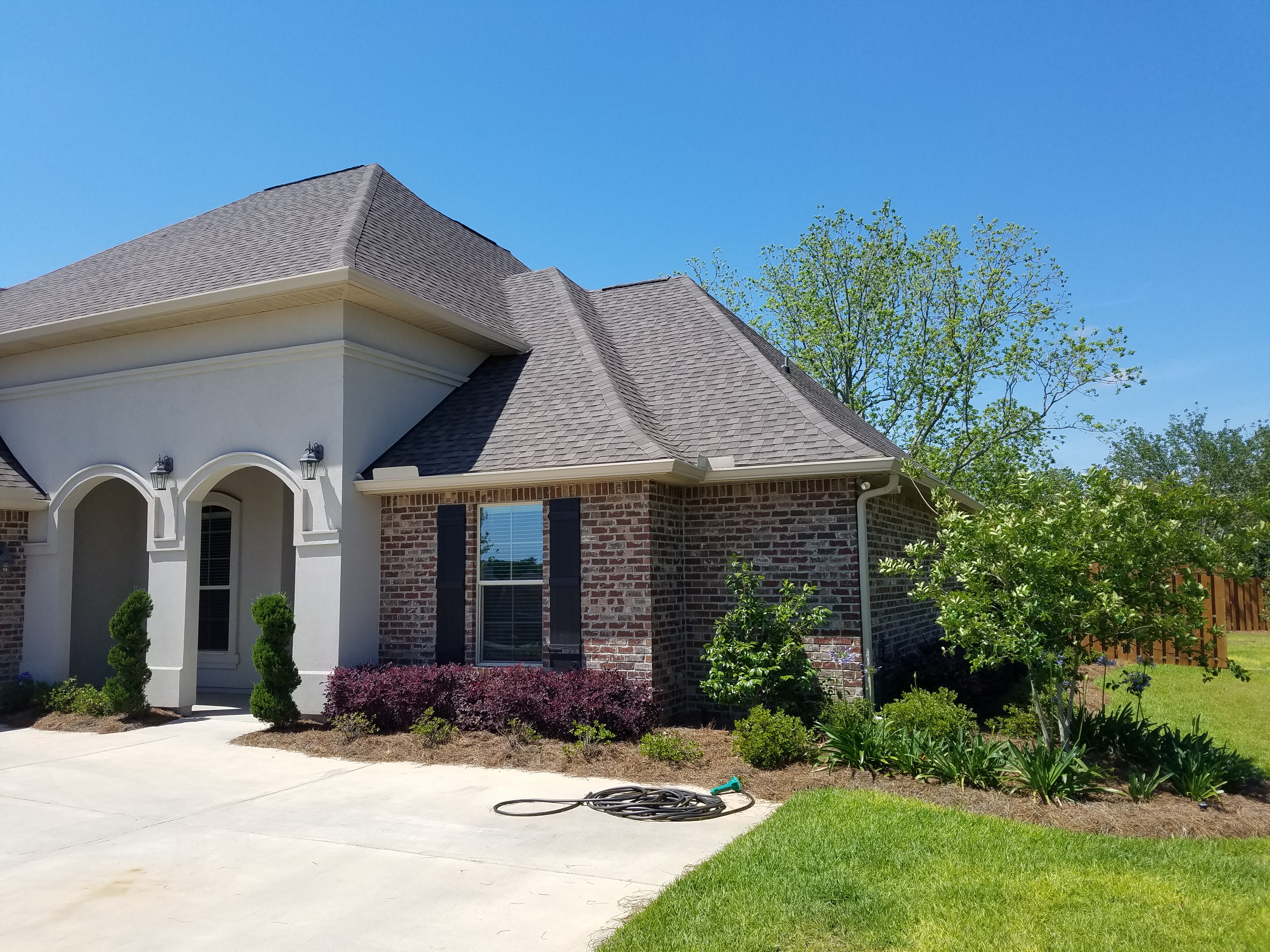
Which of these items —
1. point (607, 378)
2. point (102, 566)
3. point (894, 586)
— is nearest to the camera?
point (894, 586)

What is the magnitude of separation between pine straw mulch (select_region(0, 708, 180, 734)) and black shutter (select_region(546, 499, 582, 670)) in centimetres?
565

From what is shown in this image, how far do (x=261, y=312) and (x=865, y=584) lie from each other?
28.6 feet

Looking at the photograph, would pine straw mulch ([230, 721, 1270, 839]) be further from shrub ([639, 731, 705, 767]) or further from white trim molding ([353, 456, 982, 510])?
white trim molding ([353, 456, 982, 510])

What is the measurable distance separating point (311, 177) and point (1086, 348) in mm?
20908

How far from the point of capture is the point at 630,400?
12.1 meters

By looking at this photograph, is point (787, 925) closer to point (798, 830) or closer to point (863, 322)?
point (798, 830)

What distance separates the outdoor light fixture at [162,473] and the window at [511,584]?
4.75 metres

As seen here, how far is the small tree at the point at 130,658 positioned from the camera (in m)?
11.5

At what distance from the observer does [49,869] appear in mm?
5969

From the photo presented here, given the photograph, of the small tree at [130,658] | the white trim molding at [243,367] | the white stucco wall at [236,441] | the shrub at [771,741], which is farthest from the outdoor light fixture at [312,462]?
the shrub at [771,741]

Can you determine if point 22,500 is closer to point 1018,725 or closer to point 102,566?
point 102,566

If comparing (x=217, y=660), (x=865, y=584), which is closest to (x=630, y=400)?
(x=865, y=584)

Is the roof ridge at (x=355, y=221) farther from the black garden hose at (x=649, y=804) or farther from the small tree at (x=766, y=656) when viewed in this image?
the black garden hose at (x=649, y=804)

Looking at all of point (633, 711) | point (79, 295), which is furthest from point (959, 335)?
point (79, 295)
